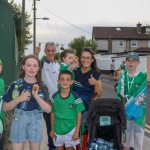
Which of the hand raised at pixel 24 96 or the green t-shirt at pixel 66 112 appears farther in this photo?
the green t-shirt at pixel 66 112

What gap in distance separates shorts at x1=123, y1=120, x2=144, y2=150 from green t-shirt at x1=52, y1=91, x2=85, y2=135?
3.18ft

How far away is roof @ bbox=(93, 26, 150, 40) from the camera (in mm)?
64375

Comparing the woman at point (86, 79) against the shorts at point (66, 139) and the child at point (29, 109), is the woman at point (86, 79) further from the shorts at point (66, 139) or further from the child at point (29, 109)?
the child at point (29, 109)

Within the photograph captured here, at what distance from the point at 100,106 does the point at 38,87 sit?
109 cm

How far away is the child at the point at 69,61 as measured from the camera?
5.38 m

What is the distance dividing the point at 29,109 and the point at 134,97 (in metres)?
1.70

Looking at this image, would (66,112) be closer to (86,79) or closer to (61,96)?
(61,96)

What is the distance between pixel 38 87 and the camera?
430cm

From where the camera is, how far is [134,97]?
5273 mm

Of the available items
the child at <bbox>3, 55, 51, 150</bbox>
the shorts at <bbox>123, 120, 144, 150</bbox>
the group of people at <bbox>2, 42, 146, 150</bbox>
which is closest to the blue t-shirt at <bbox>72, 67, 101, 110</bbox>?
the group of people at <bbox>2, 42, 146, 150</bbox>

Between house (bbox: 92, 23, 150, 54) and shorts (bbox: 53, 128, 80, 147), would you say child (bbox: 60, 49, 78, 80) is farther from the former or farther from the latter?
house (bbox: 92, 23, 150, 54)

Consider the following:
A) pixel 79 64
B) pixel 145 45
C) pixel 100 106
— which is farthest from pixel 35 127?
pixel 145 45

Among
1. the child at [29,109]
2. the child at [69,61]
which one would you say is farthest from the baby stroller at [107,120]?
the child at [29,109]

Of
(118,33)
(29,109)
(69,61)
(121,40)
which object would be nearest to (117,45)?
(121,40)
